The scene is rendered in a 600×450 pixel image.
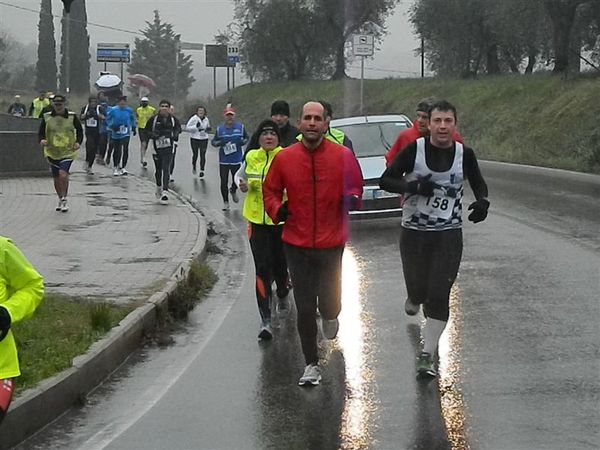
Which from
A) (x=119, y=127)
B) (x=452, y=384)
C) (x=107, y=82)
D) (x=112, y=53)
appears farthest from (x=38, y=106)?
(x=112, y=53)

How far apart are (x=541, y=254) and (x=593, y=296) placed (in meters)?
2.79

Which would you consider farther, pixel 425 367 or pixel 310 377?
pixel 425 367

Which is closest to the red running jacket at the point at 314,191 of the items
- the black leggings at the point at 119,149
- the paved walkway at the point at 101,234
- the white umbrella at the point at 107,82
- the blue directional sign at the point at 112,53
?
the paved walkway at the point at 101,234

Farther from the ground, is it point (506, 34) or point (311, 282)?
point (506, 34)

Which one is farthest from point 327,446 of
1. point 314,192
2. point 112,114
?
point 112,114

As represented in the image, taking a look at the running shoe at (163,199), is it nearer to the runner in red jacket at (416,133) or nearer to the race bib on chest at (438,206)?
the runner in red jacket at (416,133)

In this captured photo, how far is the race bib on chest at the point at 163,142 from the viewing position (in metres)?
19.2

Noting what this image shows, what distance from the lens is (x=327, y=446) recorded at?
6.21 meters

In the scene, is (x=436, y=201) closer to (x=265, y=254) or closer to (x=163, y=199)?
(x=265, y=254)

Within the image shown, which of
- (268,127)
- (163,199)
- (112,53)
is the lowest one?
(163,199)

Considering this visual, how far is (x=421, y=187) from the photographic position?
7660 millimetres

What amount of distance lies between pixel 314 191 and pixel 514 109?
104ft

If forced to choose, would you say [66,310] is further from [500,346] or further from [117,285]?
[500,346]

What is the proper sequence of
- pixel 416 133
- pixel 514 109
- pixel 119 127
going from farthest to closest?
pixel 514 109 < pixel 119 127 < pixel 416 133
